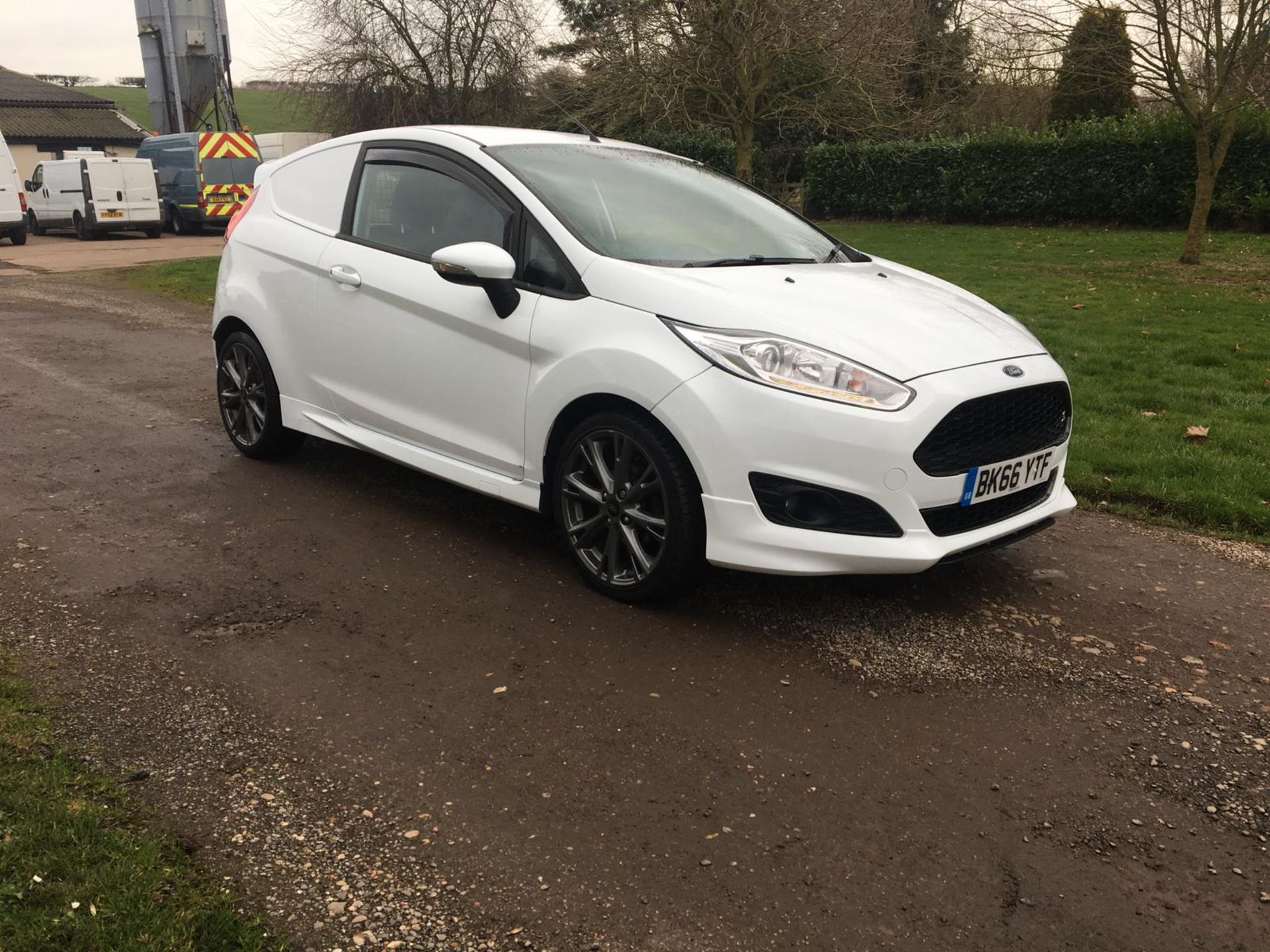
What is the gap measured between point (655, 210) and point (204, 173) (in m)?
24.1

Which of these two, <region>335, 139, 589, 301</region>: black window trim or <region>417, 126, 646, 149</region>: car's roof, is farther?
<region>417, 126, 646, 149</region>: car's roof

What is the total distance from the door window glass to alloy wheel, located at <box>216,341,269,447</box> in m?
A: 1.12

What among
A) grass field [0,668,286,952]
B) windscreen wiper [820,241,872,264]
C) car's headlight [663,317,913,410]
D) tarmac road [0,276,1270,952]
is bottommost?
tarmac road [0,276,1270,952]

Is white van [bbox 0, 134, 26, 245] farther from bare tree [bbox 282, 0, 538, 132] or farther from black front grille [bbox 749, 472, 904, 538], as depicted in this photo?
black front grille [bbox 749, 472, 904, 538]

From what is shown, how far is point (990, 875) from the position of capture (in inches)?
103

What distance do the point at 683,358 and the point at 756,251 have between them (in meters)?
1.11

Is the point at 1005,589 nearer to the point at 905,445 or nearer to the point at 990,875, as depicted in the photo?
the point at 905,445

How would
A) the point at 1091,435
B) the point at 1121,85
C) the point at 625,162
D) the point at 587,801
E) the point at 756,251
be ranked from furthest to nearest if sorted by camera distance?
1. the point at 1121,85
2. the point at 1091,435
3. the point at 625,162
4. the point at 756,251
5. the point at 587,801

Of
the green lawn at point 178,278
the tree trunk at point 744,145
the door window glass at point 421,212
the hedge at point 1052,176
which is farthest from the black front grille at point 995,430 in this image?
the hedge at point 1052,176

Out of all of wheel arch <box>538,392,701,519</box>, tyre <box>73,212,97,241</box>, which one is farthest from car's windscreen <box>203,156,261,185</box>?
wheel arch <box>538,392,701,519</box>

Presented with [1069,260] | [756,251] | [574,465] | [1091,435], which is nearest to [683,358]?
[574,465]

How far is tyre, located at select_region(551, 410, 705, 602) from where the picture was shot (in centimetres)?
384

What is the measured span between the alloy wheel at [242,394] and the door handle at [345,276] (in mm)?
890

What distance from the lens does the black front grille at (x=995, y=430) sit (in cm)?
367
